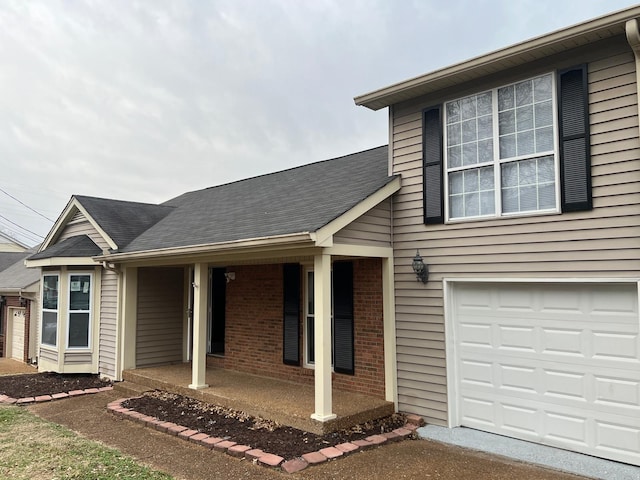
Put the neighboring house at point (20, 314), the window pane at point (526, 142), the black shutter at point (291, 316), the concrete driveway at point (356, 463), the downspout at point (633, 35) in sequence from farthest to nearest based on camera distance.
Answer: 1. the neighboring house at point (20, 314)
2. the black shutter at point (291, 316)
3. the window pane at point (526, 142)
4. the concrete driveway at point (356, 463)
5. the downspout at point (633, 35)

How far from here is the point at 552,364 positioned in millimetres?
5340

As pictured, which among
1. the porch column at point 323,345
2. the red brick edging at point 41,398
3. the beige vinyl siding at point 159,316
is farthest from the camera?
the beige vinyl siding at point 159,316

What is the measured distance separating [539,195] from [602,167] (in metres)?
0.72

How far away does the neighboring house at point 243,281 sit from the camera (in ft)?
20.7

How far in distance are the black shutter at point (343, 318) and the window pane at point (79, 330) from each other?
6288mm

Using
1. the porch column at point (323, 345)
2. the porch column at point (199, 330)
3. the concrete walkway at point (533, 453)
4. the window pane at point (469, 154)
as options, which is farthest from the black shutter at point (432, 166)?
the porch column at point (199, 330)

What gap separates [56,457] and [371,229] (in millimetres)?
4764

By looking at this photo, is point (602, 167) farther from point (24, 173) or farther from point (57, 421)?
point (24, 173)

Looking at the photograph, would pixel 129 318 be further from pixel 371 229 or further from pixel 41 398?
pixel 371 229

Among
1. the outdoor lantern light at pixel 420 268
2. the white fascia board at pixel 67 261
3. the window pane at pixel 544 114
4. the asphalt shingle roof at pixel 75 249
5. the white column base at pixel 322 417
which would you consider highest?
the window pane at pixel 544 114

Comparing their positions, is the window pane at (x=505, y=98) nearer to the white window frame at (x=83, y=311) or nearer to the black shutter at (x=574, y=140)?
the black shutter at (x=574, y=140)

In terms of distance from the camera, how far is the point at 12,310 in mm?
14859

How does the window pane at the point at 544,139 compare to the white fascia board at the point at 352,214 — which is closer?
the window pane at the point at 544,139

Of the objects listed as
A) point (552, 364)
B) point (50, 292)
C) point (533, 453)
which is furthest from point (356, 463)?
point (50, 292)
